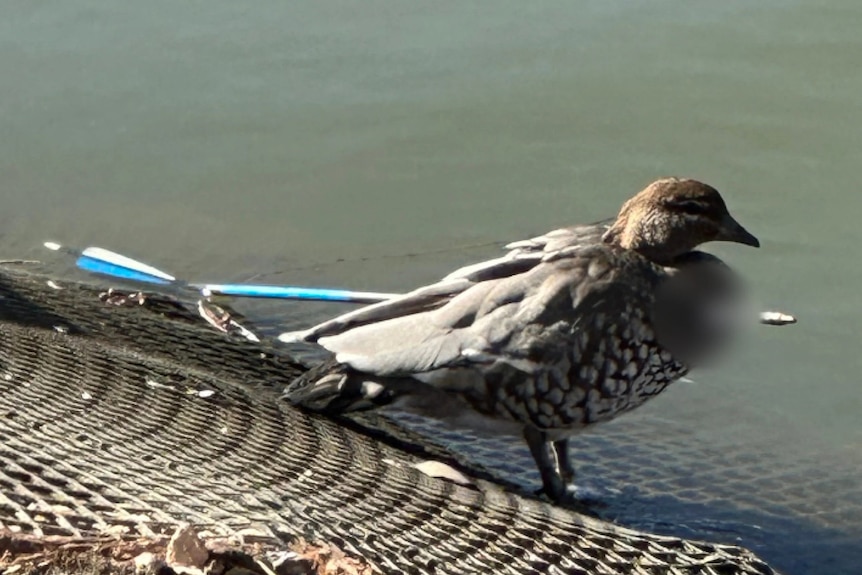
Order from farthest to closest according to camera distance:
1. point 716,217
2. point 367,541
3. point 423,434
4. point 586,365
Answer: point 423,434 → point 716,217 → point 586,365 → point 367,541

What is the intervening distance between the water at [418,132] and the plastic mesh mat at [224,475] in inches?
85.9

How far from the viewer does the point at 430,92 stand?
9.93m

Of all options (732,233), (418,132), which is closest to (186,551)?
(732,233)

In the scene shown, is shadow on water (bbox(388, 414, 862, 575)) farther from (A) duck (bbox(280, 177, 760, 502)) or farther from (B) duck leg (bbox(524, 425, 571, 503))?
(A) duck (bbox(280, 177, 760, 502))

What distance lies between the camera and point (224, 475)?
13.4 ft

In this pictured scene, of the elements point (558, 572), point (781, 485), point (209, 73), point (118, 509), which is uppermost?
point (209, 73)

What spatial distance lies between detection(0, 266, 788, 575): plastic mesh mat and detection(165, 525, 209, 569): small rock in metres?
0.15

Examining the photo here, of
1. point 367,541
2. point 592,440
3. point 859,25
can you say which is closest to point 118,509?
point 367,541

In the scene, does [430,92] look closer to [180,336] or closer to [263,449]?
[180,336]

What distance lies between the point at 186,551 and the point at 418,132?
22.4 feet

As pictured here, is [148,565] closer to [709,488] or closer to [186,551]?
[186,551]

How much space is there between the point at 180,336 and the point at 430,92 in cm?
419

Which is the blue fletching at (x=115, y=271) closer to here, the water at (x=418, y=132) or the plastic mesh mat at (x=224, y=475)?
the water at (x=418, y=132)

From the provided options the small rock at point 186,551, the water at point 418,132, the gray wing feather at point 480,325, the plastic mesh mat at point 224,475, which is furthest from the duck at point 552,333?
the small rock at point 186,551
